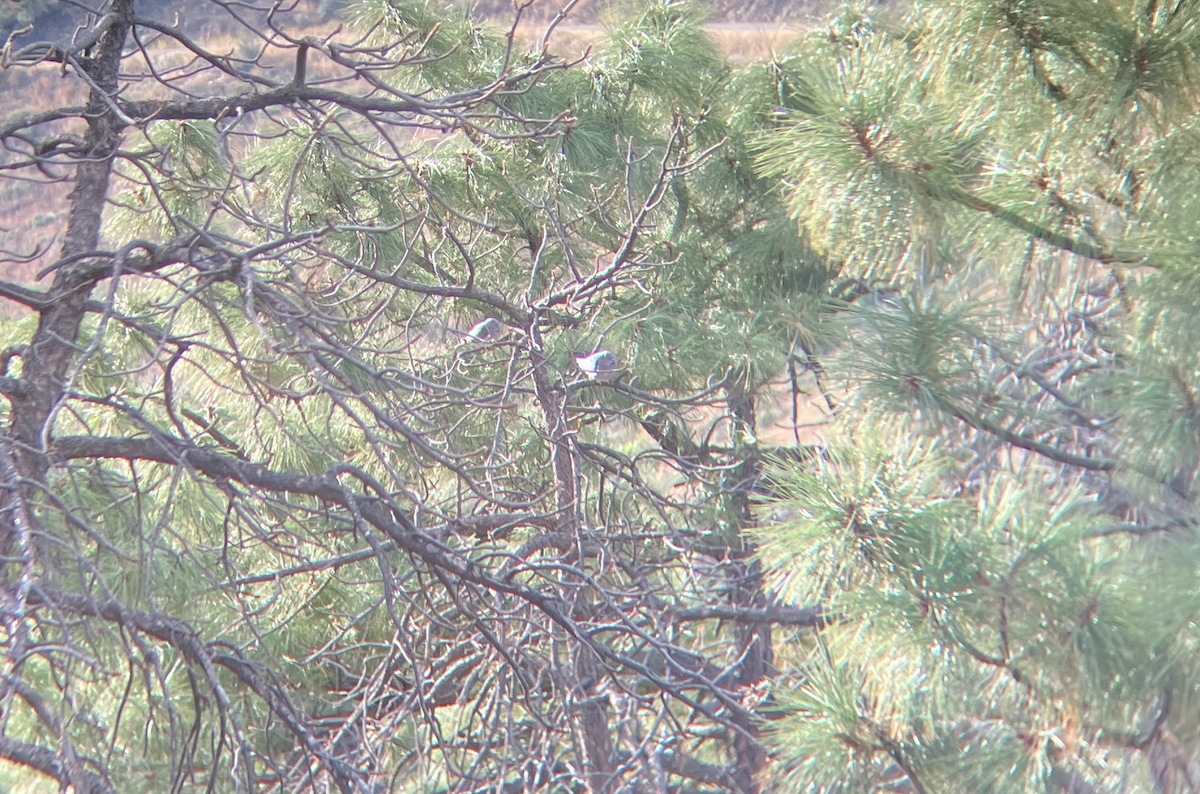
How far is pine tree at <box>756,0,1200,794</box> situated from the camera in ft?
4.33

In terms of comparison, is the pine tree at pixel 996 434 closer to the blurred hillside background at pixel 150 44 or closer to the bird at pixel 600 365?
the bird at pixel 600 365

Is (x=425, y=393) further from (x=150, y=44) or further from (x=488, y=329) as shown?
(x=150, y=44)

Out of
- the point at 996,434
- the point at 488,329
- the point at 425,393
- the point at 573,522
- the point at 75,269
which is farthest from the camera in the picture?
the point at 488,329

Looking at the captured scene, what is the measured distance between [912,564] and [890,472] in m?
0.14

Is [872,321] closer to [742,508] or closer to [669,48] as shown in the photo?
[742,508]

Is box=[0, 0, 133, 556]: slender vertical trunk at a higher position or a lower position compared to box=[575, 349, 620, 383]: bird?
higher

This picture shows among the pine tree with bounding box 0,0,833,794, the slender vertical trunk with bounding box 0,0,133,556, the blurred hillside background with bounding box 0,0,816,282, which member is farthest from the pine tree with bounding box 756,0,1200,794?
the slender vertical trunk with bounding box 0,0,133,556

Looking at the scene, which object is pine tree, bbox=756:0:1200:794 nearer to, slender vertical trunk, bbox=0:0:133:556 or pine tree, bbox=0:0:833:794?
pine tree, bbox=0:0:833:794

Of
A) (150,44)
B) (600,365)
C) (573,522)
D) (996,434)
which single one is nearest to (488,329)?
(600,365)

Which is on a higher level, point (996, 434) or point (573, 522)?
point (573, 522)

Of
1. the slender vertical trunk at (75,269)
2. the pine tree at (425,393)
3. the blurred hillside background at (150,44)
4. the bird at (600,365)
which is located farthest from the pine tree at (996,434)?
the slender vertical trunk at (75,269)

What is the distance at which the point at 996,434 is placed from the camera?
165 cm

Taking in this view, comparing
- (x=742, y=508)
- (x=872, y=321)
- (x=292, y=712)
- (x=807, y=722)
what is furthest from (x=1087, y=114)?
(x=742, y=508)

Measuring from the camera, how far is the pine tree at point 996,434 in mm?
1318
